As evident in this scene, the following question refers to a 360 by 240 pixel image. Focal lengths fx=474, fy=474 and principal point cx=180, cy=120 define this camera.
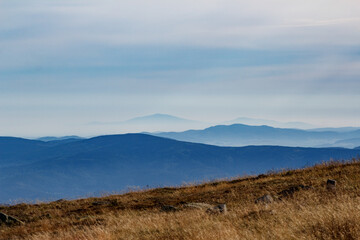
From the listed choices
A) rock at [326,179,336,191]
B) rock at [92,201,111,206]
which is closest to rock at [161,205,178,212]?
rock at [92,201,111,206]

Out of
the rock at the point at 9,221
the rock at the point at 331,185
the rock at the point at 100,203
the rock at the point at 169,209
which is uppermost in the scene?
the rock at the point at 331,185

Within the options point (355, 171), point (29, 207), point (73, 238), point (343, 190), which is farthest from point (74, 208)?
point (355, 171)

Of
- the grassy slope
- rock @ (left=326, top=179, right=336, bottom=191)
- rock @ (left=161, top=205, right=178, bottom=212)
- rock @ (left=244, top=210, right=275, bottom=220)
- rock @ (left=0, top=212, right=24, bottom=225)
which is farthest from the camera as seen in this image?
rock @ (left=0, top=212, right=24, bottom=225)

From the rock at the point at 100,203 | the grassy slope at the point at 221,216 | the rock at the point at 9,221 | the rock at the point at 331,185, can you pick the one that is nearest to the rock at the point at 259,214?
the grassy slope at the point at 221,216

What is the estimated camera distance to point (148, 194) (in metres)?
29.3

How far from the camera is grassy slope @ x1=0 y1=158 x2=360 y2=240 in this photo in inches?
448

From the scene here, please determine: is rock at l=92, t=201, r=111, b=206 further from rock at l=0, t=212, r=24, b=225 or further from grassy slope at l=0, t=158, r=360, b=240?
rock at l=0, t=212, r=24, b=225

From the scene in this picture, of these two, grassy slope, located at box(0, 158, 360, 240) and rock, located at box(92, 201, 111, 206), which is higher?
grassy slope, located at box(0, 158, 360, 240)

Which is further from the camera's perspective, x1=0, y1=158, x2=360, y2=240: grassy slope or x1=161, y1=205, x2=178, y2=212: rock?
x1=161, y1=205, x2=178, y2=212: rock

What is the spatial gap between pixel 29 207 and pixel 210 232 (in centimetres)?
1785

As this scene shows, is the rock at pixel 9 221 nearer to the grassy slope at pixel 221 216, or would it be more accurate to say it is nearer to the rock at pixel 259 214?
the grassy slope at pixel 221 216

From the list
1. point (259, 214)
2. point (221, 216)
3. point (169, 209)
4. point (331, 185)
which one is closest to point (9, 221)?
point (169, 209)

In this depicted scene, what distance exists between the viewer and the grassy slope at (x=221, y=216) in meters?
11.4

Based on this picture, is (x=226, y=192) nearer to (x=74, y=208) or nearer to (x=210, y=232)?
(x=74, y=208)
